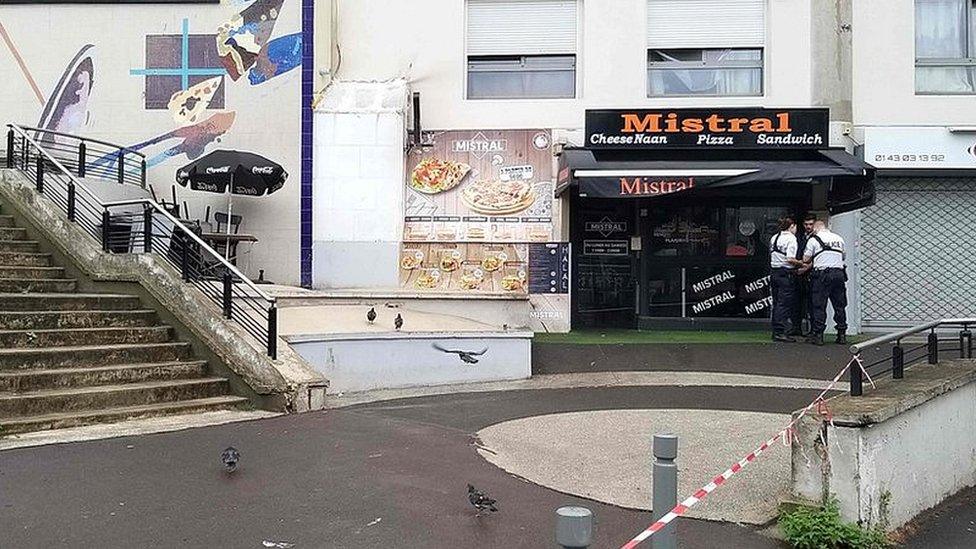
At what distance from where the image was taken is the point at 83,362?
7723 mm

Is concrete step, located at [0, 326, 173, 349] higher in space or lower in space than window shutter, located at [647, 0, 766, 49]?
lower

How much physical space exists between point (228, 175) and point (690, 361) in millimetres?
7770

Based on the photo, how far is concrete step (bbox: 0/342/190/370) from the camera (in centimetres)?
729

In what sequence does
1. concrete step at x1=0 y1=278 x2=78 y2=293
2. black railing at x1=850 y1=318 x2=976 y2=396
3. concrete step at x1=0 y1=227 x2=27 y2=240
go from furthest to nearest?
concrete step at x1=0 y1=227 x2=27 y2=240 < concrete step at x1=0 y1=278 x2=78 y2=293 < black railing at x1=850 y1=318 x2=976 y2=396

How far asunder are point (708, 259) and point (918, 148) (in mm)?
3929

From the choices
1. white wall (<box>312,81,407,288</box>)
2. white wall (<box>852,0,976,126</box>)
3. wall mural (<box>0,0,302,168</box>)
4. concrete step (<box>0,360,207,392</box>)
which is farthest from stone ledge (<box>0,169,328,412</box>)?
white wall (<box>852,0,976,126</box>)

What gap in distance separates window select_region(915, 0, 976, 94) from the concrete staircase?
12536 millimetres

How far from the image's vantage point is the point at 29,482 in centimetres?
515

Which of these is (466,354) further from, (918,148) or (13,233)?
(918,148)

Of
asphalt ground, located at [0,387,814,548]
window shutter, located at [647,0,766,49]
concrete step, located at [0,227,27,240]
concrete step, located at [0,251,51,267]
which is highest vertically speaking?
window shutter, located at [647,0,766,49]

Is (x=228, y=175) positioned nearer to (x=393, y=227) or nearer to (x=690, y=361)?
(x=393, y=227)

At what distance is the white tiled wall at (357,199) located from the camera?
1355 cm

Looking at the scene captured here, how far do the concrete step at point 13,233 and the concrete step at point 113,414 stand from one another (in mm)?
4233

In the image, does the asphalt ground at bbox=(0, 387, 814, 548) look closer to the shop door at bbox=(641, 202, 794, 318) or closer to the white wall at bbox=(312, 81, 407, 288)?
the white wall at bbox=(312, 81, 407, 288)
